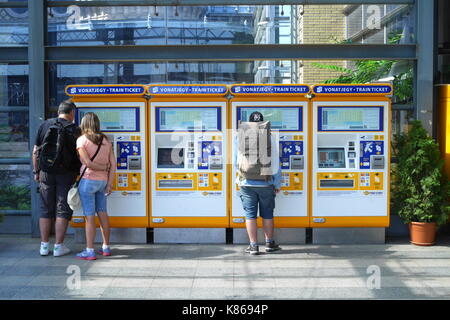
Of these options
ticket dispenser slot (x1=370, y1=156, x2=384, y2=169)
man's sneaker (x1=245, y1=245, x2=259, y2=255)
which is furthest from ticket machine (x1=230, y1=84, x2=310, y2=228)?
ticket dispenser slot (x1=370, y1=156, x2=384, y2=169)

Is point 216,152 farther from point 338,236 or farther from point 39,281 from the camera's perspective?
point 39,281

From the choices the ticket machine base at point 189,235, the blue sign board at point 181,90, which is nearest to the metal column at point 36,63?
the blue sign board at point 181,90

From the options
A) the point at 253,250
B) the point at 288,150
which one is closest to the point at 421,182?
the point at 288,150

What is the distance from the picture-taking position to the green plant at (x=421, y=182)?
7.47m

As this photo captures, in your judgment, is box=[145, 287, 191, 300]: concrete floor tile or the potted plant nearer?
box=[145, 287, 191, 300]: concrete floor tile

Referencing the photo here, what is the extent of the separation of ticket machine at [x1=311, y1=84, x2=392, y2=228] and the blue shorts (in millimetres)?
714

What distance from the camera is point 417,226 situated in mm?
7629

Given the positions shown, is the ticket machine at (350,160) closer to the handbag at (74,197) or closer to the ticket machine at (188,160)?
the ticket machine at (188,160)

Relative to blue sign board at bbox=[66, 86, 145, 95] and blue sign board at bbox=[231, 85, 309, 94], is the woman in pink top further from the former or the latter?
blue sign board at bbox=[231, 85, 309, 94]

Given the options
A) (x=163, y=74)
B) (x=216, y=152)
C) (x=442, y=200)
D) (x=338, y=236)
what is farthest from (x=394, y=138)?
(x=163, y=74)

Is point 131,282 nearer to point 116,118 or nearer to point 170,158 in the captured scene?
point 170,158

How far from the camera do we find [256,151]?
7059 millimetres

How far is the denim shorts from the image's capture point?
6941 mm
